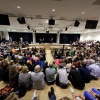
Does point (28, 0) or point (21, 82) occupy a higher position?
point (28, 0)

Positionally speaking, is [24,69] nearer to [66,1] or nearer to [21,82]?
[21,82]

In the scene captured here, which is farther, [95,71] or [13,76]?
[95,71]

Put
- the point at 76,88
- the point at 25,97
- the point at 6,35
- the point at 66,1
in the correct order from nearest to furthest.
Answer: the point at 25,97 < the point at 76,88 < the point at 66,1 < the point at 6,35

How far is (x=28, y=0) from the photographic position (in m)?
3.86

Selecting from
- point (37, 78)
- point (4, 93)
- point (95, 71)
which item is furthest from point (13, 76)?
point (95, 71)

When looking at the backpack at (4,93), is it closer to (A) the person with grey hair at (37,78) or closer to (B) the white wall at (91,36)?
(A) the person with grey hair at (37,78)

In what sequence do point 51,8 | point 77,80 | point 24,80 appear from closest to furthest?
1. point 24,80
2. point 77,80
3. point 51,8

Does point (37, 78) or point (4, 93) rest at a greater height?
point (37, 78)

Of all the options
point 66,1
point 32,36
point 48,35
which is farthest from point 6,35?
point 66,1

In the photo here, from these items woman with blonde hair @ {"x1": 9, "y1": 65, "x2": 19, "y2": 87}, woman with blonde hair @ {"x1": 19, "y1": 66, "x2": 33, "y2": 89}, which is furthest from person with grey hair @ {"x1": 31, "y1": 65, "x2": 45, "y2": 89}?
woman with blonde hair @ {"x1": 9, "y1": 65, "x2": 19, "y2": 87}

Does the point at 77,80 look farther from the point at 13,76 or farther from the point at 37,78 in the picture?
the point at 13,76

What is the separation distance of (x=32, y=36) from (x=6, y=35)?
5.16 m

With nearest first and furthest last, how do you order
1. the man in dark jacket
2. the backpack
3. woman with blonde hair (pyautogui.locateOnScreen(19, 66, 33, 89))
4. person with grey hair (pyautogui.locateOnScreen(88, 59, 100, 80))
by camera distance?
1. the backpack
2. woman with blonde hair (pyautogui.locateOnScreen(19, 66, 33, 89))
3. the man in dark jacket
4. person with grey hair (pyautogui.locateOnScreen(88, 59, 100, 80))

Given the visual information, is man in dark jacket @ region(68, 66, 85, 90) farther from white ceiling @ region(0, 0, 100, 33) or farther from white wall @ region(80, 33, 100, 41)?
white wall @ region(80, 33, 100, 41)
